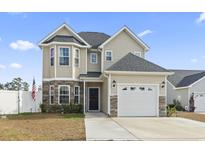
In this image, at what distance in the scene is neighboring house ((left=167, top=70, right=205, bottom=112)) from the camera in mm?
28145

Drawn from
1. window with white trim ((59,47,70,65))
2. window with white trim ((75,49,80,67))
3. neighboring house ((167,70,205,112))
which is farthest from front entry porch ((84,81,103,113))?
neighboring house ((167,70,205,112))

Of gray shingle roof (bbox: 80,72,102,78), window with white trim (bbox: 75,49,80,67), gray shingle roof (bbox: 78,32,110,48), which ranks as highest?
gray shingle roof (bbox: 78,32,110,48)

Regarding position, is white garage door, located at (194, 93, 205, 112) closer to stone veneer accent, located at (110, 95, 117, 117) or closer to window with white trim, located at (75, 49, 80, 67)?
stone veneer accent, located at (110, 95, 117, 117)

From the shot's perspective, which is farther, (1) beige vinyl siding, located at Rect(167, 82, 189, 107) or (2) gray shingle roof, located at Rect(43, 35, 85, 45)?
(1) beige vinyl siding, located at Rect(167, 82, 189, 107)

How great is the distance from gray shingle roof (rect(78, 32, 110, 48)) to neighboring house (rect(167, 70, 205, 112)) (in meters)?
9.45

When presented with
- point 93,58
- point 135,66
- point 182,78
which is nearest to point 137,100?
point 135,66

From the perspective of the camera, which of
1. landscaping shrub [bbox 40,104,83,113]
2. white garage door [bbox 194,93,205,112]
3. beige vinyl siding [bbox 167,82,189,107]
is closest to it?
landscaping shrub [bbox 40,104,83,113]

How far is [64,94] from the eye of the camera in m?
23.2

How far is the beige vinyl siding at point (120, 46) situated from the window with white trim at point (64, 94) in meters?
3.88

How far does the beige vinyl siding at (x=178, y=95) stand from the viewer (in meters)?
29.4

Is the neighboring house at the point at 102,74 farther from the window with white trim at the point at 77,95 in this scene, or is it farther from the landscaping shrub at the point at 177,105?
the landscaping shrub at the point at 177,105

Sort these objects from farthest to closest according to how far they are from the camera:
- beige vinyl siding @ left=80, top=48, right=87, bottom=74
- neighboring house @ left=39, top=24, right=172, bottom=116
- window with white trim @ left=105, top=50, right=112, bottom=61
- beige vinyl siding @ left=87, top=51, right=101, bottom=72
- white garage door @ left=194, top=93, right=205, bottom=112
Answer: white garage door @ left=194, top=93, right=205, bottom=112
beige vinyl siding @ left=87, top=51, right=101, bottom=72
window with white trim @ left=105, top=50, right=112, bottom=61
beige vinyl siding @ left=80, top=48, right=87, bottom=74
neighboring house @ left=39, top=24, right=172, bottom=116

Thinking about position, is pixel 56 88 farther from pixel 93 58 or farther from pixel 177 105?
pixel 177 105

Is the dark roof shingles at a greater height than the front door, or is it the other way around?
the dark roof shingles
